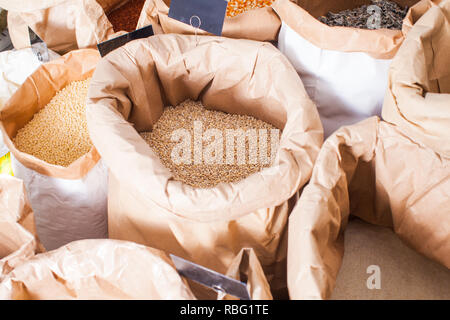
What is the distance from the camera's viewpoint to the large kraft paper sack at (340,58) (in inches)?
41.5

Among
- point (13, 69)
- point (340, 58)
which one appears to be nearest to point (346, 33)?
point (340, 58)

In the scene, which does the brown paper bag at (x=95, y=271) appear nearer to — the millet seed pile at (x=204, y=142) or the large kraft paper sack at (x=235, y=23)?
the millet seed pile at (x=204, y=142)

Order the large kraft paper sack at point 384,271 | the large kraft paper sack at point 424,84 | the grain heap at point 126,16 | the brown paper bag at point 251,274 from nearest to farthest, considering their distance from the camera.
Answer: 1. the brown paper bag at point 251,274
2. the large kraft paper sack at point 424,84
3. the large kraft paper sack at point 384,271
4. the grain heap at point 126,16

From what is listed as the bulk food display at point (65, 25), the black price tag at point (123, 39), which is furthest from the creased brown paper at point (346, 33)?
the bulk food display at point (65, 25)

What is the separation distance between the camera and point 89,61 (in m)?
1.28

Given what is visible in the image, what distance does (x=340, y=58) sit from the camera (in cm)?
112

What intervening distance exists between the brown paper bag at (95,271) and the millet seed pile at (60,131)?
0.36 m

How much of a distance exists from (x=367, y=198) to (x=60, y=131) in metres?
0.88

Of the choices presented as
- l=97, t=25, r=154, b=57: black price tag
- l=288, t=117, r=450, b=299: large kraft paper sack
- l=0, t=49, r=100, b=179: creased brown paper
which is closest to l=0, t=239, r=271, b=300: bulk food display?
l=288, t=117, r=450, b=299: large kraft paper sack

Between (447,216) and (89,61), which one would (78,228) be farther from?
(447,216)

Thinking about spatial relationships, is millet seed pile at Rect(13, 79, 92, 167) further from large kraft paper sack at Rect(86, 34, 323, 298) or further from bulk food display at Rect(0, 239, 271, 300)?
bulk food display at Rect(0, 239, 271, 300)

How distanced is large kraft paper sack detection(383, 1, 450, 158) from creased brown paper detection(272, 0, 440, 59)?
74 millimetres

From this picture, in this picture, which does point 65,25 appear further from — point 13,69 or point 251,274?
point 251,274

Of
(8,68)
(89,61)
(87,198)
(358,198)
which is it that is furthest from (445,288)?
(8,68)
